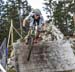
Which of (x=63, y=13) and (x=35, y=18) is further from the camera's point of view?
(x=63, y=13)

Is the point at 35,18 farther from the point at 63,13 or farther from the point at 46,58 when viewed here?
the point at 63,13

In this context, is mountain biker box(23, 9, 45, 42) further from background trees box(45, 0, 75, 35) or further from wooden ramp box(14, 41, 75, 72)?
background trees box(45, 0, 75, 35)

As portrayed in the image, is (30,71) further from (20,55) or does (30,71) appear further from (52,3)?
(52,3)

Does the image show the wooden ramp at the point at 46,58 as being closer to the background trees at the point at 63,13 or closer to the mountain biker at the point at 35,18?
the mountain biker at the point at 35,18

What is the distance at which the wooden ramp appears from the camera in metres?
12.9

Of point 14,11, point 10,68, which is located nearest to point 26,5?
point 14,11

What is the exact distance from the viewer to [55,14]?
161 feet

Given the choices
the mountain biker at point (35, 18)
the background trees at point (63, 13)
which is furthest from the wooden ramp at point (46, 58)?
the background trees at point (63, 13)

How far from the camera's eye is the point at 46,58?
13484mm

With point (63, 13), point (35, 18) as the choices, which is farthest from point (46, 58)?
point (63, 13)

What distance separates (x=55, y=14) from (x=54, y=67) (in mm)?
35974

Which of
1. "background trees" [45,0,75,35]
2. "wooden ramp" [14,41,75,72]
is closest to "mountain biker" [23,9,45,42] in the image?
"wooden ramp" [14,41,75,72]

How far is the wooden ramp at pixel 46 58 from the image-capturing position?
506 inches

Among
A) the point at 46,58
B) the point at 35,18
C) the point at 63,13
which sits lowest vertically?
the point at 63,13
